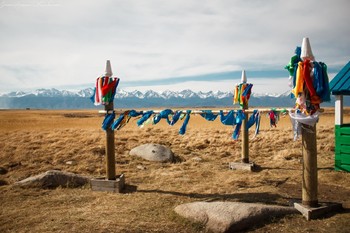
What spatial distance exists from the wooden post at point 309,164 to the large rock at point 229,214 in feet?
1.42

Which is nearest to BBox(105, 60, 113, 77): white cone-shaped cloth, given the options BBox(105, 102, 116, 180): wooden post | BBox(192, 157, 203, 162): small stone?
BBox(105, 102, 116, 180): wooden post

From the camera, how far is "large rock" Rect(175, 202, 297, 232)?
16.7 feet

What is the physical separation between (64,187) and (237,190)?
4.98 m

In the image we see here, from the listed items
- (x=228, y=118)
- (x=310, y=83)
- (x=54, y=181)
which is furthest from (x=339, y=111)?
(x=54, y=181)

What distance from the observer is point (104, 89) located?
7.74 m

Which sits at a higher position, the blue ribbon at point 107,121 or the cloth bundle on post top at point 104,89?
the cloth bundle on post top at point 104,89

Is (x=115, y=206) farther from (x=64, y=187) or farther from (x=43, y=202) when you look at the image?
(x=64, y=187)

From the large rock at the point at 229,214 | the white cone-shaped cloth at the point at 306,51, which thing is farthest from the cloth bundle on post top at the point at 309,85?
the large rock at the point at 229,214

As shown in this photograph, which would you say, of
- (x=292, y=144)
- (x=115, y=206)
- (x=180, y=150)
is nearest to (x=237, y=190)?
(x=115, y=206)

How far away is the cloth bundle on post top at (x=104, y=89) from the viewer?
7770 millimetres

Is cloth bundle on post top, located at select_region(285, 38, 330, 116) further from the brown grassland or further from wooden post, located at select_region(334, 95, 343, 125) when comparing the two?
wooden post, located at select_region(334, 95, 343, 125)

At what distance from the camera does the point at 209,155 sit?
13.6 metres

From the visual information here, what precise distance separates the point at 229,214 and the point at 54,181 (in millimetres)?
5466

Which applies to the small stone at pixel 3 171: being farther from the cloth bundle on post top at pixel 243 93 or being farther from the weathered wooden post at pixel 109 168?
the cloth bundle on post top at pixel 243 93
